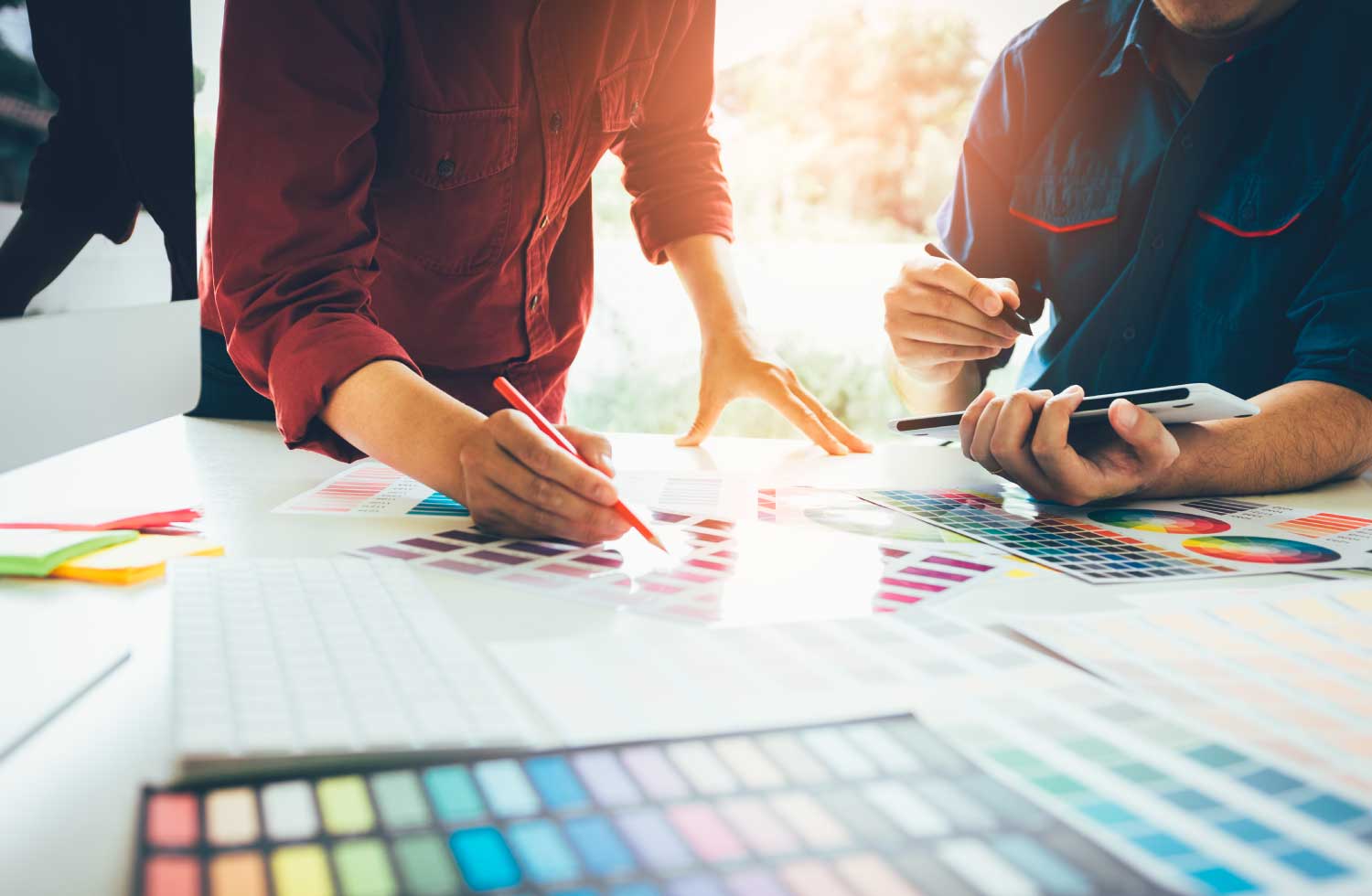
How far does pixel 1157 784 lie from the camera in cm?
37

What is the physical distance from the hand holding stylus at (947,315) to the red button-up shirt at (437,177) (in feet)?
1.14

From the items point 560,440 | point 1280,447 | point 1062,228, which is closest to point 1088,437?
point 1280,447

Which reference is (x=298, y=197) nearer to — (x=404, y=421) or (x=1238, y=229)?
(x=404, y=421)

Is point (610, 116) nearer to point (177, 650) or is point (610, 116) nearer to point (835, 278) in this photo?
point (177, 650)

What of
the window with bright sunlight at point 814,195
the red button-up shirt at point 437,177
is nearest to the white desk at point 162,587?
the red button-up shirt at point 437,177

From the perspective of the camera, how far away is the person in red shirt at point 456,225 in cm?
81

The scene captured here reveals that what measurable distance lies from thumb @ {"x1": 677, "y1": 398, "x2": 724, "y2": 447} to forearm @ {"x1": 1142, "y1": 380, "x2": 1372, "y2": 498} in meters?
0.55

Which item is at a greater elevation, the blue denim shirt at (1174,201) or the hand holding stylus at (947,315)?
the blue denim shirt at (1174,201)

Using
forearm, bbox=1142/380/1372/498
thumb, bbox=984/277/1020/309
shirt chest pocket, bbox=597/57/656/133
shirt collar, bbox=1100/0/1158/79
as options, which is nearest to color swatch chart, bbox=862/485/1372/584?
forearm, bbox=1142/380/1372/498

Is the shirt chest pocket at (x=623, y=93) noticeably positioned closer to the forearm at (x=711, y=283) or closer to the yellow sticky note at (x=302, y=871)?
the forearm at (x=711, y=283)

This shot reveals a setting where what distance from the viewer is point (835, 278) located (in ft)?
15.1

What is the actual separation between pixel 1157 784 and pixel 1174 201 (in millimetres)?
1273

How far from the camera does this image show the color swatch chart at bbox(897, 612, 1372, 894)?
317 mm

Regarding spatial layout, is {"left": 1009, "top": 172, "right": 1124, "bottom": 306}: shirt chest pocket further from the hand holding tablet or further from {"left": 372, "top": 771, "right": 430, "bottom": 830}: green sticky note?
{"left": 372, "top": 771, "right": 430, "bottom": 830}: green sticky note
